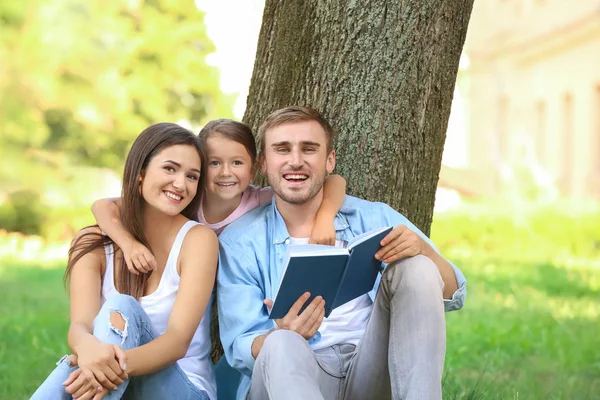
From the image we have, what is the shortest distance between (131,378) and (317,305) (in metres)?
0.73

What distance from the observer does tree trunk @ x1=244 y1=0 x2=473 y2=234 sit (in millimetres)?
3951

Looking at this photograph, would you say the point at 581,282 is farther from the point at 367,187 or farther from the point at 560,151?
the point at 560,151

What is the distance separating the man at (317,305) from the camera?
2955 millimetres

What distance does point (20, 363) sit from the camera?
557 cm

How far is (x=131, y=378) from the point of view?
3.15 metres

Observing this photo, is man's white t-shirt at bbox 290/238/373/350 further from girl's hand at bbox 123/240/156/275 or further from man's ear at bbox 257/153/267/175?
girl's hand at bbox 123/240/156/275

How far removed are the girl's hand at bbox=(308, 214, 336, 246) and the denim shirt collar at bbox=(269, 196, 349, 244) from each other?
11cm

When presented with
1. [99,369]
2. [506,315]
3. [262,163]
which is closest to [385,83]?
[262,163]

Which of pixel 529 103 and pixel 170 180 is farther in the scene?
pixel 529 103

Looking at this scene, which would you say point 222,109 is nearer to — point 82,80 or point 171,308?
point 82,80

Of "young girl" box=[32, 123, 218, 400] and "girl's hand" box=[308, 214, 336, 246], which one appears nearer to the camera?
"young girl" box=[32, 123, 218, 400]

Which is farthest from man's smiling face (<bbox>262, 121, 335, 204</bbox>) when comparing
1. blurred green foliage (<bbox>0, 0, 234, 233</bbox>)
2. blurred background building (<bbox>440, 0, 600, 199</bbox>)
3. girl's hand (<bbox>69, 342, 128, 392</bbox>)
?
blurred green foliage (<bbox>0, 0, 234, 233</bbox>)

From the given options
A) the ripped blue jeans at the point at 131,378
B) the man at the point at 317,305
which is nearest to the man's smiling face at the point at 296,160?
the man at the point at 317,305

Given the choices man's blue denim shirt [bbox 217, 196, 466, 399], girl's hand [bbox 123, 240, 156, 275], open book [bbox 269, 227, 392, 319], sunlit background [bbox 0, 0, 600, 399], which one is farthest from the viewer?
sunlit background [bbox 0, 0, 600, 399]
